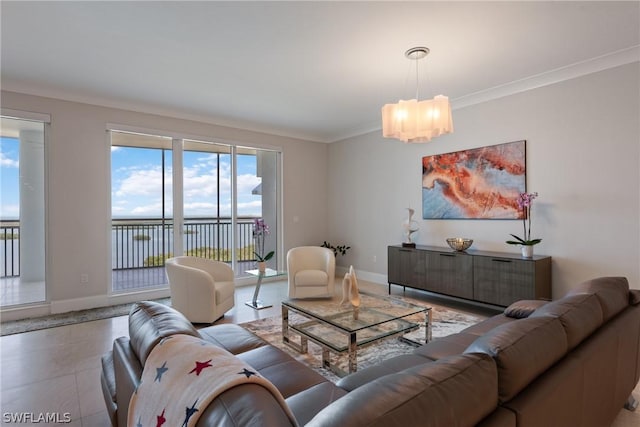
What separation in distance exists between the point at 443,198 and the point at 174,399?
170 inches

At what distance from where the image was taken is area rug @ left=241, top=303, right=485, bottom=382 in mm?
2588

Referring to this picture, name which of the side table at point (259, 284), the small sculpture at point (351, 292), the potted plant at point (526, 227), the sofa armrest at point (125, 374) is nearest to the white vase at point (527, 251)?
the potted plant at point (526, 227)

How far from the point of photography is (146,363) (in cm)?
114

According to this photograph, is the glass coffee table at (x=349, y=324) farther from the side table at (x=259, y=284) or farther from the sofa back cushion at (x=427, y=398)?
the sofa back cushion at (x=427, y=398)

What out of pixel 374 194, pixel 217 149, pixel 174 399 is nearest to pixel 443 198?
pixel 374 194

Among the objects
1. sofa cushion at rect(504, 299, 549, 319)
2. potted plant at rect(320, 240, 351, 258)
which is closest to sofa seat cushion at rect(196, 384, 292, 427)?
sofa cushion at rect(504, 299, 549, 319)

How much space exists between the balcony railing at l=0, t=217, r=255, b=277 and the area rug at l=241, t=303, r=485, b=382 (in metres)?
2.21

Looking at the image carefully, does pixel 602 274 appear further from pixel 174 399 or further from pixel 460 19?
pixel 174 399

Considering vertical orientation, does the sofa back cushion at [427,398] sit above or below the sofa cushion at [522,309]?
above

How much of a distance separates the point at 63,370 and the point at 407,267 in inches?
152

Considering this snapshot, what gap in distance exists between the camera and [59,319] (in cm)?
374

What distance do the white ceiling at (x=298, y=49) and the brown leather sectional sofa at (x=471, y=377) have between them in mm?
2080

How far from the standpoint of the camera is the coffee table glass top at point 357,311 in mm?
2434

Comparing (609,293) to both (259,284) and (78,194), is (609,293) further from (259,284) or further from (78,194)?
(78,194)
